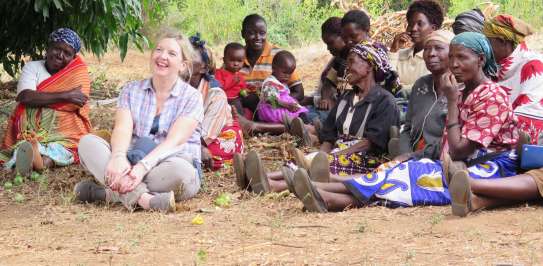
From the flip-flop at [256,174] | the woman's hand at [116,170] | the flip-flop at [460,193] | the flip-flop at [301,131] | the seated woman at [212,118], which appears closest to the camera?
the flip-flop at [460,193]

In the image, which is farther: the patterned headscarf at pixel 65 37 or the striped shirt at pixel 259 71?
the striped shirt at pixel 259 71

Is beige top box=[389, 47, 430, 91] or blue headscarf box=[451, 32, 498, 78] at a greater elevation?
blue headscarf box=[451, 32, 498, 78]

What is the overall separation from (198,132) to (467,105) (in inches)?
71.5

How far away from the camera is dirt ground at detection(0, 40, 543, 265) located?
3.81 m

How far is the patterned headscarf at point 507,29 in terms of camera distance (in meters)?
5.07

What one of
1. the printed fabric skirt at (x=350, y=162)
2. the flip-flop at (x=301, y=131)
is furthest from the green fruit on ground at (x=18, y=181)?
the flip-flop at (x=301, y=131)

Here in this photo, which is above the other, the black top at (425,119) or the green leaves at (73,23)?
the green leaves at (73,23)

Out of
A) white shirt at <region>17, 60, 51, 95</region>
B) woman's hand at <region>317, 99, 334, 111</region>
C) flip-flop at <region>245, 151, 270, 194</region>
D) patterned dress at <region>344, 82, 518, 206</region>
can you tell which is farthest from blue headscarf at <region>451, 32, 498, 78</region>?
white shirt at <region>17, 60, 51, 95</region>

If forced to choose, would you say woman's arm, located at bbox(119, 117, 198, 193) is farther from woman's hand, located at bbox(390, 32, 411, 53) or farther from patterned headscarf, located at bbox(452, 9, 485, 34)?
woman's hand, located at bbox(390, 32, 411, 53)

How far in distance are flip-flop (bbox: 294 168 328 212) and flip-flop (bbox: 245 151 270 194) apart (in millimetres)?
596

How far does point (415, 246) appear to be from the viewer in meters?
3.94

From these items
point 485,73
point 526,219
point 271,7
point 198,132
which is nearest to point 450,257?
point 526,219

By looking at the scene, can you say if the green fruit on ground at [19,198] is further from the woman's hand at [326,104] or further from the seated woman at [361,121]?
the woman's hand at [326,104]

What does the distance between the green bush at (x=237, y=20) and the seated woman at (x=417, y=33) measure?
29.3 feet
